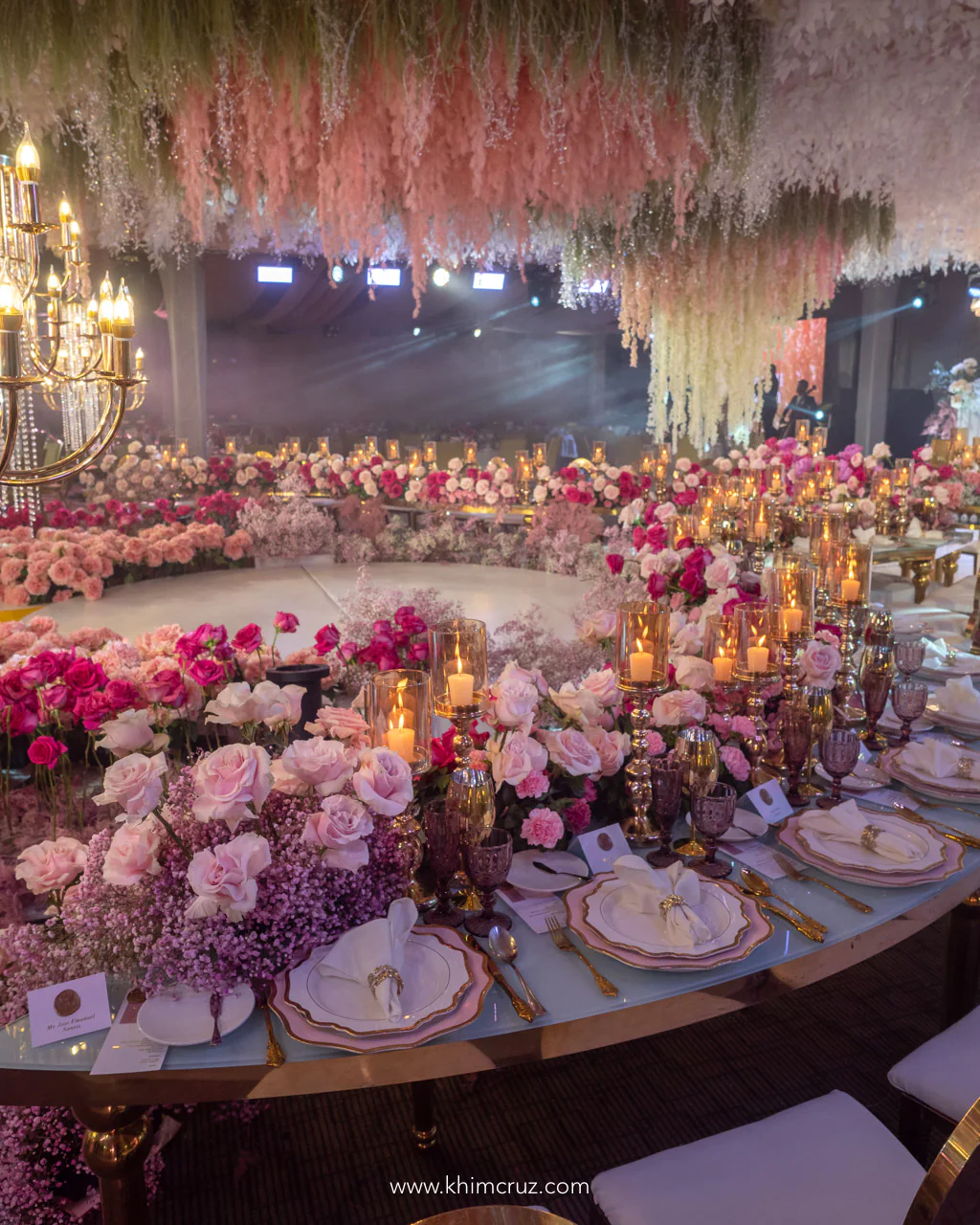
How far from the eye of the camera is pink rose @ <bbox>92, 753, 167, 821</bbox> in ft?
3.67

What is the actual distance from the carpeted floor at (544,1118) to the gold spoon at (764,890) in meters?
0.72

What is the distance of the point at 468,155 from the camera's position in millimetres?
3041

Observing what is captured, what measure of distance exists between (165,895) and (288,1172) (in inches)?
37.2

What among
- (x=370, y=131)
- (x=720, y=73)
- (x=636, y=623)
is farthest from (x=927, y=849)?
(x=370, y=131)

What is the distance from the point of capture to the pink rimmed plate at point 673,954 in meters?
1.15

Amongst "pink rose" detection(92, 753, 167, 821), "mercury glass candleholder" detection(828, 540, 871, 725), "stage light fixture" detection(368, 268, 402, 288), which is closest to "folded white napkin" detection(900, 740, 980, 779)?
"mercury glass candleholder" detection(828, 540, 871, 725)

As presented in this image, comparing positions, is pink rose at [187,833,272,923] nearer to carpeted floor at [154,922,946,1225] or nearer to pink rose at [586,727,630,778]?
pink rose at [586,727,630,778]

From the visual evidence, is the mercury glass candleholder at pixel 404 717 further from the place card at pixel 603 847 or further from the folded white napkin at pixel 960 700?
the folded white napkin at pixel 960 700

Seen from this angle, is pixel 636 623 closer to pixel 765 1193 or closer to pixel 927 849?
pixel 927 849

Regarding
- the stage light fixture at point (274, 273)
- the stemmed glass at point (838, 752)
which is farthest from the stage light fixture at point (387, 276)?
the stemmed glass at point (838, 752)

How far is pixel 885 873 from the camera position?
139 cm

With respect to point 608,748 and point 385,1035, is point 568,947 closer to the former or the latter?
point 385,1035

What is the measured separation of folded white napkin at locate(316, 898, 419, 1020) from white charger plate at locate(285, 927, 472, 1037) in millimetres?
13

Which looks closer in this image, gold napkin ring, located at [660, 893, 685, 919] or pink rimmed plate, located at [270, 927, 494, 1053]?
pink rimmed plate, located at [270, 927, 494, 1053]
